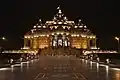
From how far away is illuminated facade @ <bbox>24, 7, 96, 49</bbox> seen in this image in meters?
114

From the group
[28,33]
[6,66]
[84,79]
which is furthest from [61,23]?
[84,79]

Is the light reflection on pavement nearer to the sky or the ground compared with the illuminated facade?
nearer to the ground

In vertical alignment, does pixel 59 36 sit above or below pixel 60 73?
above

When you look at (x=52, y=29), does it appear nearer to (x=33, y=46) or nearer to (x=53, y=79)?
(x=33, y=46)

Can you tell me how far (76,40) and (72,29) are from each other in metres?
4.58

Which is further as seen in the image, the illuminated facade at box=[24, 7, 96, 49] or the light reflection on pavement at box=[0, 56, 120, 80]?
the illuminated facade at box=[24, 7, 96, 49]

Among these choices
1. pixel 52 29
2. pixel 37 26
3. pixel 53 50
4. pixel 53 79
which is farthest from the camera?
pixel 37 26

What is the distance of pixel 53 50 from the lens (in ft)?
319

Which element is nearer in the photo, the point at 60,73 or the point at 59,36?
the point at 60,73

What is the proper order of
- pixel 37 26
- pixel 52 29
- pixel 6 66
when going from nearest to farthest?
pixel 6 66 → pixel 52 29 → pixel 37 26

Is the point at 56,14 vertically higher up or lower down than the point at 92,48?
higher up

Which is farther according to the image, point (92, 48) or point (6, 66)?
point (92, 48)

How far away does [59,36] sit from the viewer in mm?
113812

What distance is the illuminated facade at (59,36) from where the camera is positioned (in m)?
114
